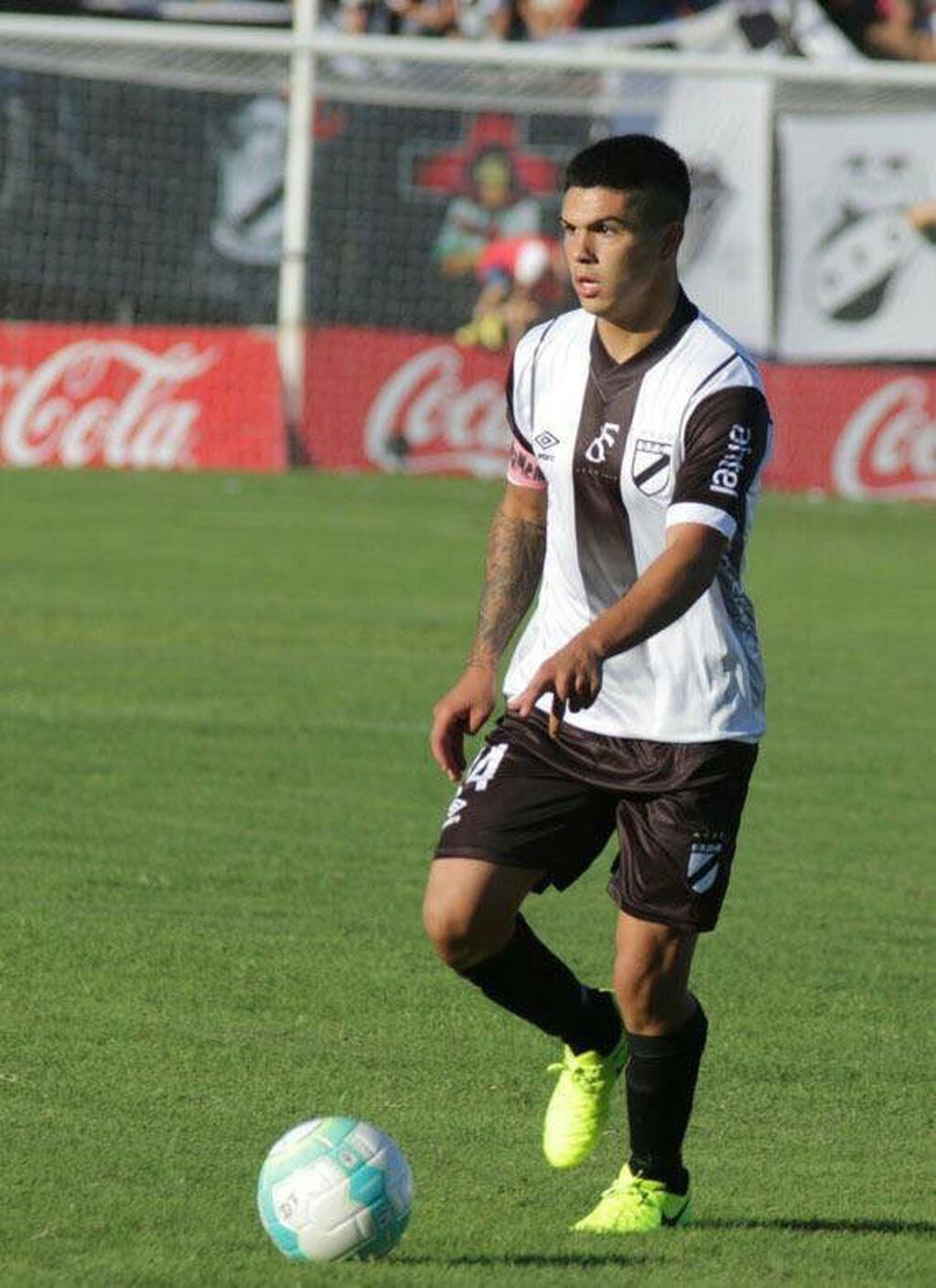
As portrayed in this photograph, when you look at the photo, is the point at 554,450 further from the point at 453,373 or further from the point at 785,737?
the point at 453,373

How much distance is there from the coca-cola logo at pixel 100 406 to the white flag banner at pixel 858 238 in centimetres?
554

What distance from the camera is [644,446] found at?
5.35 meters

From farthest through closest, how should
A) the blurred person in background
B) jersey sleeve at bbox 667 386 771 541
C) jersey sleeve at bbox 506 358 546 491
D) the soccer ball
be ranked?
the blurred person in background → jersey sleeve at bbox 506 358 546 491 → jersey sleeve at bbox 667 386 771 541 → the soccer ball

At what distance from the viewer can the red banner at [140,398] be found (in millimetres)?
23141

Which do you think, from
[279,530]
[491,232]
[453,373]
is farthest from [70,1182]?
[491,232]

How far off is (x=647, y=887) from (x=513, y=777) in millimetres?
358

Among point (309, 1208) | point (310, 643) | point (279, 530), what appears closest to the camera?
point (309, 1208)

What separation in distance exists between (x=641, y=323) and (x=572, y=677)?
796 mm

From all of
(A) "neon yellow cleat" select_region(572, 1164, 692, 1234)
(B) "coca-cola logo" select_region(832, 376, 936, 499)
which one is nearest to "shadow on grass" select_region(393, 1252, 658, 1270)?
(A) "neon yellow cleat" select_region(572, 1164, 692, 1234)

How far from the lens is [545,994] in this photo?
5.74 metres

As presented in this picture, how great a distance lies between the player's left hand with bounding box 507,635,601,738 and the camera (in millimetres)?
4988

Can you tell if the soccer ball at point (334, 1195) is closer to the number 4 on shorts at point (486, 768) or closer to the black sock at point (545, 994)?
the black sock at point (545, 994)

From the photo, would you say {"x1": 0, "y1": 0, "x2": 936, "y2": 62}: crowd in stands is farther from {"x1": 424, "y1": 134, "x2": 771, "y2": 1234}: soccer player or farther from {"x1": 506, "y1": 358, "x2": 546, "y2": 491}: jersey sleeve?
{"x1": 424, "y1": 134, "x2": 771, "y2": 1234}: soccer player

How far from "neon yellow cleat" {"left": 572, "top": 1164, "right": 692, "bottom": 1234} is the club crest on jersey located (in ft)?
4.32
